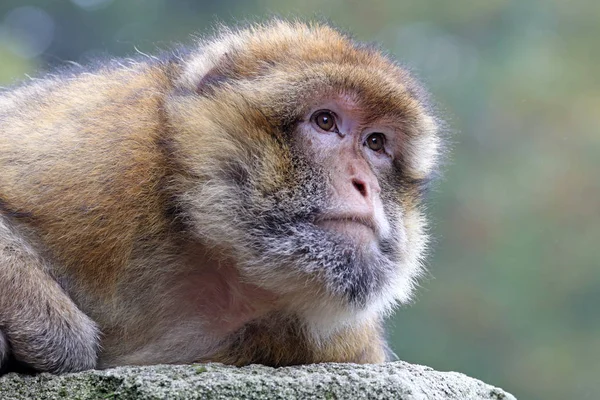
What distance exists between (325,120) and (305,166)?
0.25m

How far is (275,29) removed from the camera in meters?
3.99

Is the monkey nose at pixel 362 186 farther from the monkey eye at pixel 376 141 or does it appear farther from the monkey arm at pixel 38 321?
the monkey arm at pixel 38 321

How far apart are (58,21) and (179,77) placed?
357 inches

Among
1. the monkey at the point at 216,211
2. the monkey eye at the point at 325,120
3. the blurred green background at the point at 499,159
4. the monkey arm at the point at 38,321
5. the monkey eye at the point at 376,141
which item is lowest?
the monkey arm at the point at 38,321

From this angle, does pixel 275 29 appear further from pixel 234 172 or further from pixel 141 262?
pixel 141 262

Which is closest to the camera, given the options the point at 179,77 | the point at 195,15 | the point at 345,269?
the point at 345,269

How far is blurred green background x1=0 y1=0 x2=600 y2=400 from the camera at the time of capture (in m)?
10.3

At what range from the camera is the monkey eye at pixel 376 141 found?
3.80m

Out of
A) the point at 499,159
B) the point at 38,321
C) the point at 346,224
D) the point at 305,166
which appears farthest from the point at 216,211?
the point at 499,159

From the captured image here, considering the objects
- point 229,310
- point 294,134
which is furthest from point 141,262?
point 294,134

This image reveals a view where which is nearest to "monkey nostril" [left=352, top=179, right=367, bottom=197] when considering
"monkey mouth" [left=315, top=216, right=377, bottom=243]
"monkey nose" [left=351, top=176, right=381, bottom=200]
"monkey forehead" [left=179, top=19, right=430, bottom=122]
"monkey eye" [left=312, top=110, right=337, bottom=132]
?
"monkey nose" [left=351, top=176, right=381, bottom=200]

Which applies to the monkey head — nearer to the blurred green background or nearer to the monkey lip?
the monkey lip

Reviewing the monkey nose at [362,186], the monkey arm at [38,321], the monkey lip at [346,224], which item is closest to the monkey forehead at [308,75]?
the monkey nose at [362,186]

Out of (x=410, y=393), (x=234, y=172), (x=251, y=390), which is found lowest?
(x=251, y=390)
